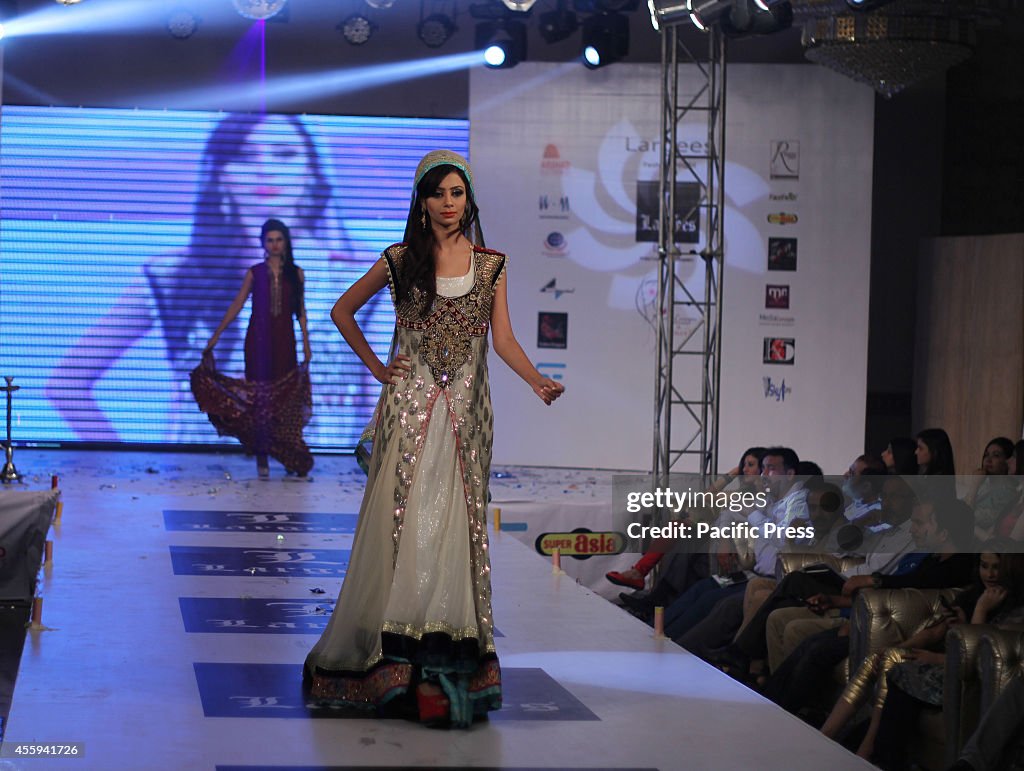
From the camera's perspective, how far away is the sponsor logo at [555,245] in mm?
9531

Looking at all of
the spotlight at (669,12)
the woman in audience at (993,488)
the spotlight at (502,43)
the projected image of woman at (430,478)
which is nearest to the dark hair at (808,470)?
the woman in audience at (993,488)

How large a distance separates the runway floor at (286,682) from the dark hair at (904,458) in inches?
64.1

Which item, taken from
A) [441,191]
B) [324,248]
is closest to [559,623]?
[441,191]

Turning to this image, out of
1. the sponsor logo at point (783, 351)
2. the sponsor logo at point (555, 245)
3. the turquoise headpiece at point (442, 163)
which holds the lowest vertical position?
the sponsor logo at point (783, 351)

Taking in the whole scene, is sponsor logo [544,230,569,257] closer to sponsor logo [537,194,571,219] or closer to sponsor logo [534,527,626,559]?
sponsor logo [537,194,571,219]

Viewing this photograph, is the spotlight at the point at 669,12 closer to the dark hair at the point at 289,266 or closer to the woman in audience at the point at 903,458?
the woman in audience at the point at 903,458

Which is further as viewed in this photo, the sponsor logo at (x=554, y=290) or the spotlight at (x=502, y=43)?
the sponsor logo at (x=554, y=290)

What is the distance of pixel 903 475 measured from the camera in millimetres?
6086

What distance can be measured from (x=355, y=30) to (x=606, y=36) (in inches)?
68.2

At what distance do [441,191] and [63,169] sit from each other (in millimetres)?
7378

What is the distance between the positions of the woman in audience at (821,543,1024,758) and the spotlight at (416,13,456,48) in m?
6.14

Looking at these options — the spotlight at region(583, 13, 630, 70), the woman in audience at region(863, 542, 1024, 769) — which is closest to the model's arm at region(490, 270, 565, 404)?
the woman in audience at region(863, 542, 1024, 769)

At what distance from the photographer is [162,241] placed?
10102 millimetres

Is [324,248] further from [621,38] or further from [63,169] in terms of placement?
[621,38]
